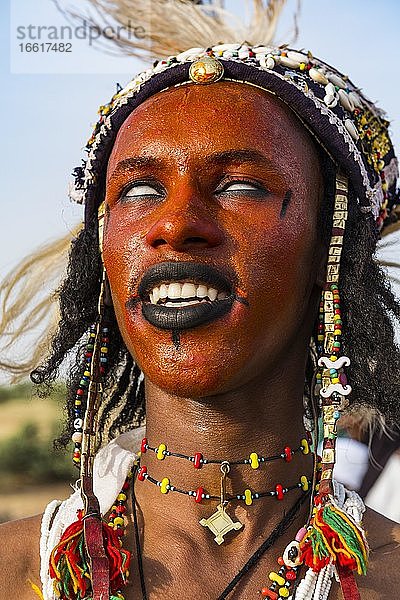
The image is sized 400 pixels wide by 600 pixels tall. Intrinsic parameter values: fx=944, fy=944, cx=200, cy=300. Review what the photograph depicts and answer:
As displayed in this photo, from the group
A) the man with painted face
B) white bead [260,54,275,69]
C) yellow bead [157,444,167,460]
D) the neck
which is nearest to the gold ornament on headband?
the man with painted face

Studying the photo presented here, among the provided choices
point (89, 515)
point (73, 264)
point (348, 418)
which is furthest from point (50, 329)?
point (348, 418)

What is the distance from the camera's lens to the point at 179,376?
8.07 feet

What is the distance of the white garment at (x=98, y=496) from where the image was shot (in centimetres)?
258

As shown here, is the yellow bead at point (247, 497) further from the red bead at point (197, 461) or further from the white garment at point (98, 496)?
the white garment at point (98, 496)

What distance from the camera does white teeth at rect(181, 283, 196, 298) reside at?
2480 mm

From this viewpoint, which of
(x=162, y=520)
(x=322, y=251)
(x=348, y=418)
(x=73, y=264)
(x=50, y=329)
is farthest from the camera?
(x=348, y=418)

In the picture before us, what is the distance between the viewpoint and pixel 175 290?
8.19ft

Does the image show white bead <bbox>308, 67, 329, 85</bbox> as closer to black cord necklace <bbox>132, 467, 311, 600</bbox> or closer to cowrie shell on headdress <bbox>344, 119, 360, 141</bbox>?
cowrie shell on headdress <bbox>344, 119, 360, 141</bbox>

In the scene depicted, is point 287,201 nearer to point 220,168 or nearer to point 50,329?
point 220,168

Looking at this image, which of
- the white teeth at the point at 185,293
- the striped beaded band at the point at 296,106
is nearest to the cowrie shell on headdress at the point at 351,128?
the striped beaded band at the point at 296,106

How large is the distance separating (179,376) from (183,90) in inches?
34.1

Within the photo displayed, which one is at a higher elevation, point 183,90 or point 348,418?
point 183,90

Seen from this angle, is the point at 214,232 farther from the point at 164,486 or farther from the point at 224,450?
the point at 164,486

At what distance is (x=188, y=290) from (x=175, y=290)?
36 mm
